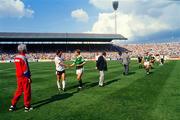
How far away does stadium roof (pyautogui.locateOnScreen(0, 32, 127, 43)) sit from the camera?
90875 millimetres

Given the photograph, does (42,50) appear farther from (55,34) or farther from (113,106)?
(113,106)

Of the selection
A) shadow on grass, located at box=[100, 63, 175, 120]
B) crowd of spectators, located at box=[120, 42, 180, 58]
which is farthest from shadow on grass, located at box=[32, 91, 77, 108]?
crowd of spectators, located at box=[120, 42, 180, 58]

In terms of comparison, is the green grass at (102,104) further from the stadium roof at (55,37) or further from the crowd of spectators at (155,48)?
the crowd of spectators at (155,48)

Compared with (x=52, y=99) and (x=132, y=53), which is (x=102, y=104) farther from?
(x=132, y=53)

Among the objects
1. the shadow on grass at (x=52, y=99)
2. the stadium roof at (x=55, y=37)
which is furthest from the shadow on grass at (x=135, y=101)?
the stadium roof at (x=55, y=37)

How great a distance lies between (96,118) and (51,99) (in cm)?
457

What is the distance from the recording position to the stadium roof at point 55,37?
298ft

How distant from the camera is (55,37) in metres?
93.6

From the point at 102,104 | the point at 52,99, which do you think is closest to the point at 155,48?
the point at 52,99

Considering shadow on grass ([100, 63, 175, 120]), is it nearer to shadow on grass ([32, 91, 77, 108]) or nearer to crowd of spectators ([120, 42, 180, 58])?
shadow on grass ([32, 91, 77, 108])

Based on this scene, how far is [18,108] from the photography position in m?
12.6

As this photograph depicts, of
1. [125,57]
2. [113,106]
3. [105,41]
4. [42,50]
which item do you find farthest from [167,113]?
[105,41]

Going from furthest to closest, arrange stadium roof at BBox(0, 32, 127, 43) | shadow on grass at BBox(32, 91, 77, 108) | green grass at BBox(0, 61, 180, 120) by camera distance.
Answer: stadium roof at BBox(0, 32, 127, 43) < shadow on grass at BBox(32, 91, 77, 108) < green grass at BBox(0, 61, 180, 120)

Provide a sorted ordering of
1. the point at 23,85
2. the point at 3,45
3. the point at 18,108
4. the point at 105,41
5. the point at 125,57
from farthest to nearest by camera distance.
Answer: the point at 105,41 < the point at 3,45 < the point at 125,57 < the point at 18,108 < the point at 23,85
